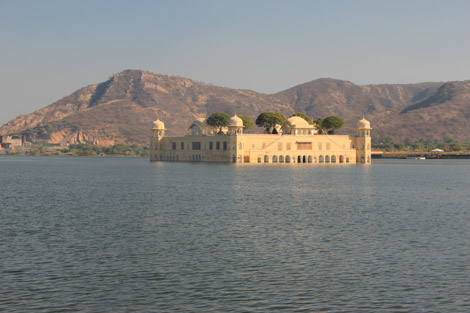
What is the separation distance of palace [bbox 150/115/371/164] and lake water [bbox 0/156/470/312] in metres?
98.1

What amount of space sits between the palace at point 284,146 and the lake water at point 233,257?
9809 cm

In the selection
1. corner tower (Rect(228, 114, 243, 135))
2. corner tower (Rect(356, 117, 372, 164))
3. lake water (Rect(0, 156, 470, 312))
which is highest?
corner tower (Rect(228, 114, 243, 135))

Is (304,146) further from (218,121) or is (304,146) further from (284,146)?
(218,121)

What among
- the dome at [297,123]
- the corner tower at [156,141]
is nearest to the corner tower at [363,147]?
the dome at [297,123]

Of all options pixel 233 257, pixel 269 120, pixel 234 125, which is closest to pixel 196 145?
pixel 234 125

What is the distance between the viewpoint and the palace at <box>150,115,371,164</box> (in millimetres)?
144750

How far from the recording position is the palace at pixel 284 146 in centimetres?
14475

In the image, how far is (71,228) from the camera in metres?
32.7

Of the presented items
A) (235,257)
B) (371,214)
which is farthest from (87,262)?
(371,214)

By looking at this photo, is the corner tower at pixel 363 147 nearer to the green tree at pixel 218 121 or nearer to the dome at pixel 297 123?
the dome at pixel 297 123

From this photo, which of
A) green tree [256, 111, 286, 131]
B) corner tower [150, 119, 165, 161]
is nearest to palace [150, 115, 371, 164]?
green tree [256, 111, 286, 131]

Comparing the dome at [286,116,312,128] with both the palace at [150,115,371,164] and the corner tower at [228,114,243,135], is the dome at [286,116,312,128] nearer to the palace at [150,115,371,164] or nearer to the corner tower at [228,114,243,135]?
the palace at [150,115,371,164]

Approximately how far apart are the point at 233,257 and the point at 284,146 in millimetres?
122914

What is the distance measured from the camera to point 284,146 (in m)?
147
